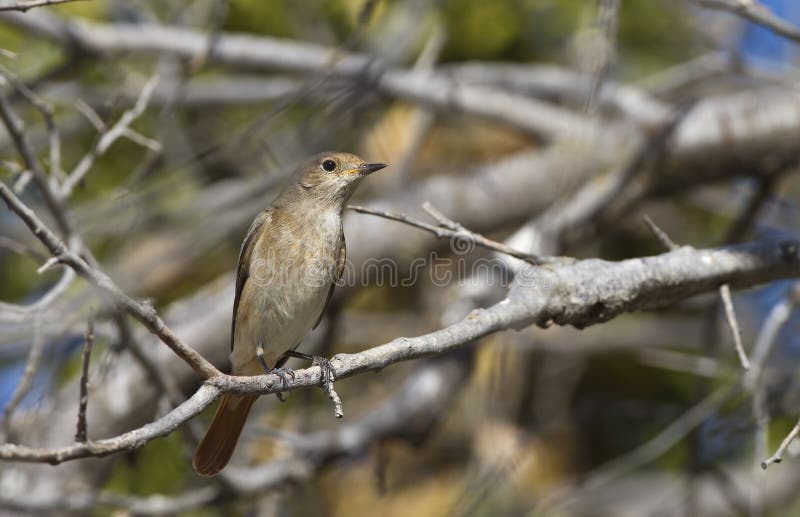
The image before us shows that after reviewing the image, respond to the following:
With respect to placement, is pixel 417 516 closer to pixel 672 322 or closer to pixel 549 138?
pixel 672 322

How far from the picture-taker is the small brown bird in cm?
352

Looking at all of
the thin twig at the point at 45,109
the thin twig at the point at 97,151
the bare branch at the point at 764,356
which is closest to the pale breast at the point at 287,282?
the thin twig at the point at 97,151

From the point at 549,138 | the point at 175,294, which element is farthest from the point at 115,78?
the point at 549,138

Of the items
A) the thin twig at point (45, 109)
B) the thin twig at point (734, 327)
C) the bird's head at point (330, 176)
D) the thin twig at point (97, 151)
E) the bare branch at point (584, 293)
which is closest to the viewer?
the bare branch at point (584, 293)

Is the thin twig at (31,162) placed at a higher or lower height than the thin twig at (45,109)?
lower

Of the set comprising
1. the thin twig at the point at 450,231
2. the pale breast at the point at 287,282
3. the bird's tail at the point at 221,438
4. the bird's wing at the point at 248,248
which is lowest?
the bird's tail at the point at 221,438

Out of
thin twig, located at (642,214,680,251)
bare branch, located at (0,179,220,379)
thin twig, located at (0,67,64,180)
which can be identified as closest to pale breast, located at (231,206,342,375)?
thin twig, located at (0,67,64,180)

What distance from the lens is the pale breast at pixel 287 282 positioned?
3.52 m

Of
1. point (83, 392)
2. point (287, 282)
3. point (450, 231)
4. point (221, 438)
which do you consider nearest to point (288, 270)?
point (287, 282)

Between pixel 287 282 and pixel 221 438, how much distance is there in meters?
0.70

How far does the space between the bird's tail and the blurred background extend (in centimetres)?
49

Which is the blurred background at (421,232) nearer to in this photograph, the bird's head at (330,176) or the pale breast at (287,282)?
the bird's head at (330,176)

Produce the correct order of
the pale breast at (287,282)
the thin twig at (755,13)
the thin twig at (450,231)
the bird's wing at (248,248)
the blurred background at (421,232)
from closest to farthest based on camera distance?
the thin twig at (450,231)
the thin twig at (755,13)
the pale breast at (287,282)
the bird's wing at (248,248)
the blurred background at (421,232)

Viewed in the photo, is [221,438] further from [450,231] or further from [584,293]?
[584,293]
